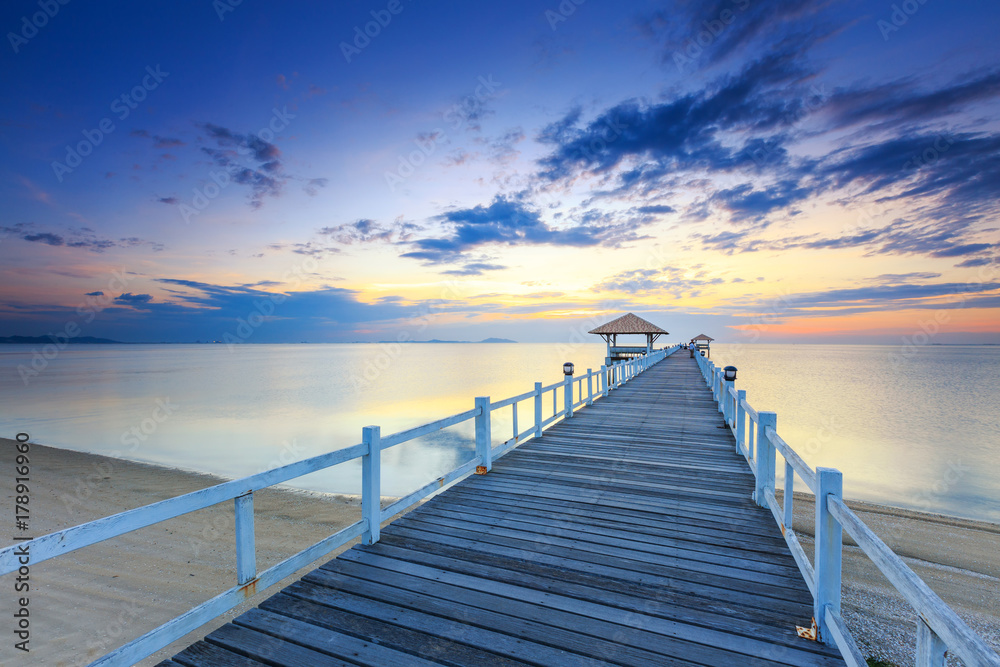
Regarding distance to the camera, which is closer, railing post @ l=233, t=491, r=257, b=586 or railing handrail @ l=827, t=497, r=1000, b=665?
railing handrail @ l=827, t=497, r=1000, b=665

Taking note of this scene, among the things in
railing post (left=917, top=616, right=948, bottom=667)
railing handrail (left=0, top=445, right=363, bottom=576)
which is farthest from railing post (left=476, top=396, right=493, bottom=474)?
railing post (left=917, top=616, right=948, bottom=667)

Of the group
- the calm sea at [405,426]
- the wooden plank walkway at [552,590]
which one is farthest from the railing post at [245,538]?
the calm sea at [405,426]

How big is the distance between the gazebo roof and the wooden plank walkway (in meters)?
31.2

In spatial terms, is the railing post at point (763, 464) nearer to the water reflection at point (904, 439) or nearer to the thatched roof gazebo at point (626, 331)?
the water reflection at point (904, 439)

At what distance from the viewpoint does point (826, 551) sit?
2.89 metres

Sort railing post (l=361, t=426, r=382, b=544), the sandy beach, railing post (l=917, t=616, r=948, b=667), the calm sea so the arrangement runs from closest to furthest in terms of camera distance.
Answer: railing post (l=917, t=616, r=948, b=667) → railing post (l=361, t=426, r=382, b=544) → the sandy beach → the calm sea

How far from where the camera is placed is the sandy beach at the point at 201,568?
225 inches

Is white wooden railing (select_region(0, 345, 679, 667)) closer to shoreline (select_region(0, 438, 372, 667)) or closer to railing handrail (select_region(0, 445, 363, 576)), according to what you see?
railing handrail (select_region(0, 445, 363, 576))

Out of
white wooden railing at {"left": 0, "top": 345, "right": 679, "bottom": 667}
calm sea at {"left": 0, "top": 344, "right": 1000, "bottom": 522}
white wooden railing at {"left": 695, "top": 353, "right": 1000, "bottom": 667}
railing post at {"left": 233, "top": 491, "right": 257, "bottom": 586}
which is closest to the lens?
white wooden railing at {"left": 695, "top": 353, "right": 1000, "bottom": 667}

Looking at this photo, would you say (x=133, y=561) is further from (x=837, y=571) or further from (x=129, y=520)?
(x=837, y=571)

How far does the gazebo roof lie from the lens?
1448 inches

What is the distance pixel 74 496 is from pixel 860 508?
2015 centimetres

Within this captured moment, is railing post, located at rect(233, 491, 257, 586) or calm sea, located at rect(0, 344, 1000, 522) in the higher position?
railing post, located at rect(233, 491, 257, 586)

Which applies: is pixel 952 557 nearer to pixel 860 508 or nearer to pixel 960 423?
pixel 860 508
